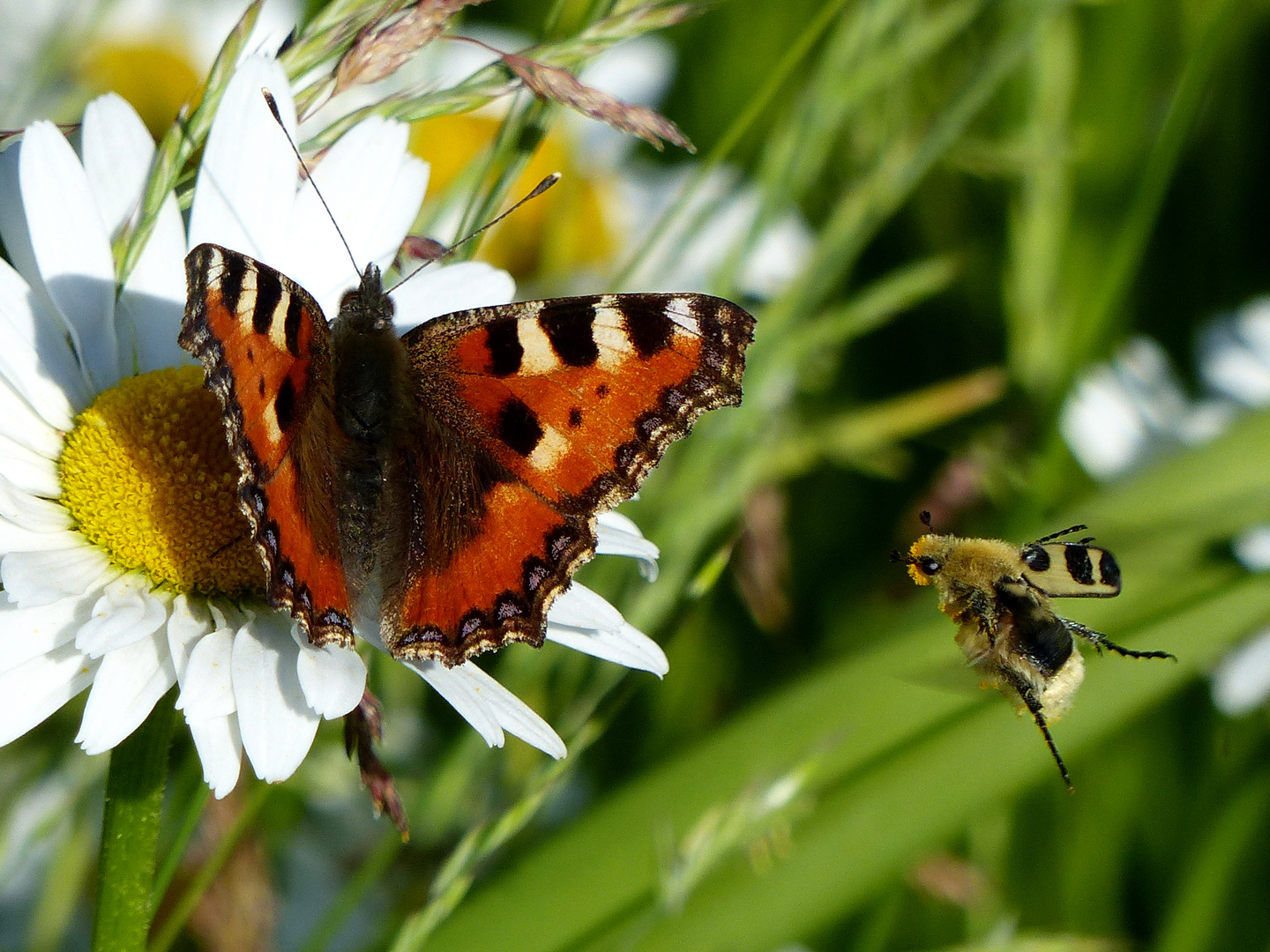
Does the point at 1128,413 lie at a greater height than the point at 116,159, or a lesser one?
lesser

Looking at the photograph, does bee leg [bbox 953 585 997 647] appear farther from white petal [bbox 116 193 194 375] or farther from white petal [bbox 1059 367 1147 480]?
white petal [bbox 1059 367 1147 480]

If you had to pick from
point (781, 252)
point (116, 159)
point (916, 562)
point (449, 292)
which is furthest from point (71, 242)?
point (781, 252)

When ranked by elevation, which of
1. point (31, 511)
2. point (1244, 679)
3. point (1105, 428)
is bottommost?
point (1244, 679)

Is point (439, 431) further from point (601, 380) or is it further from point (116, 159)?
point (116, 159)

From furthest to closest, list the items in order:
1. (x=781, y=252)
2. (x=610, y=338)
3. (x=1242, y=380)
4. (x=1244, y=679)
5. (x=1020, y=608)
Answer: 1. (x=781, y=252)
2. (x=1242, y=380)
3. (x=1244, y=679)
4. (x=610, y=338)
5. (x=1020, y=608)

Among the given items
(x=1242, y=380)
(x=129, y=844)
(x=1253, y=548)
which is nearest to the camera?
(x=129, y=844)

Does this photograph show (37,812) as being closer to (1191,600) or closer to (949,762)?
(949,762)
